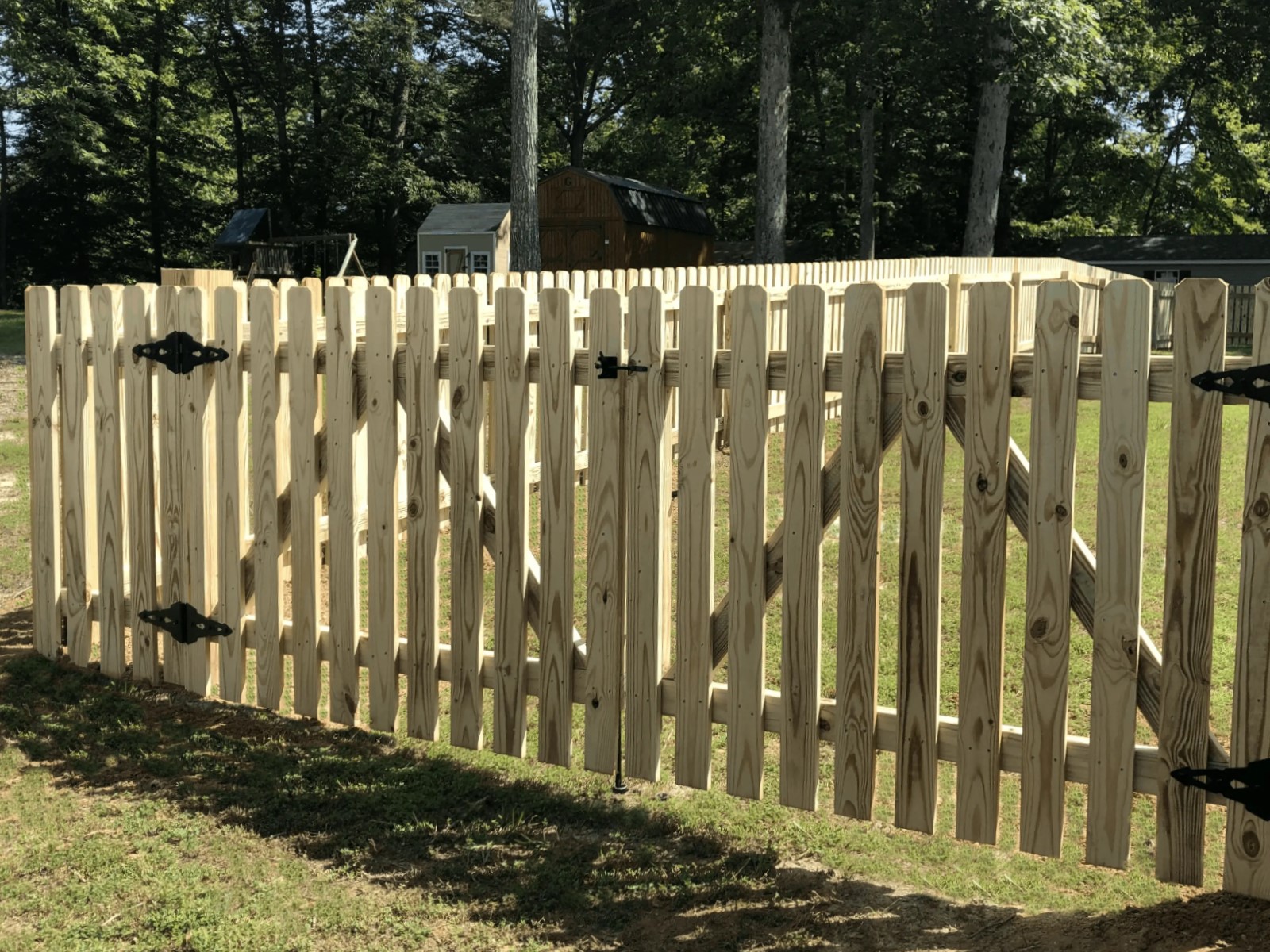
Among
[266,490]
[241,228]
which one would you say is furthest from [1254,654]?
[241,228]

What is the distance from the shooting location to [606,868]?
3.87 m

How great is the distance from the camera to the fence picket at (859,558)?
3650 mm

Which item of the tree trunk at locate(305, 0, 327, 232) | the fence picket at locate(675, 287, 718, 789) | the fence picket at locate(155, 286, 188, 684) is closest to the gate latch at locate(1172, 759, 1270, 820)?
the fence picket at locate(675, 287, 718, 789)

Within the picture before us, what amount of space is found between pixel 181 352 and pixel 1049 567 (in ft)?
11.0

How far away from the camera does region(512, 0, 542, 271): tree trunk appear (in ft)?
75.2

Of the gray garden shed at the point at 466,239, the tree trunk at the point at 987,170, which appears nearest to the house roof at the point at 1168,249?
the tree trunk at the point at 987,170

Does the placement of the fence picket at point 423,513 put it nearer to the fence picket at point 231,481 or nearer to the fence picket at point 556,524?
the fence picket at point 556,524

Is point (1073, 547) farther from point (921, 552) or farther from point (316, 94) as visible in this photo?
point (316, 94)

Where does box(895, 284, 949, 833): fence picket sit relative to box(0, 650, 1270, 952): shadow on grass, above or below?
above

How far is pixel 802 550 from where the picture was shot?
12.5 ft

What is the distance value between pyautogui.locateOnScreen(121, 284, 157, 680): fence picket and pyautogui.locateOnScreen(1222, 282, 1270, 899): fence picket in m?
3.97

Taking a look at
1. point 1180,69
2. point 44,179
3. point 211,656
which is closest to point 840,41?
point 1180,69

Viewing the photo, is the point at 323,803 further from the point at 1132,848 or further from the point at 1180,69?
the point at 1180,69

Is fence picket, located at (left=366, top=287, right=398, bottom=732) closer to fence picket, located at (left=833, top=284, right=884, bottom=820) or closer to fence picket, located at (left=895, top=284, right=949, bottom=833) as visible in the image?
fence picket, located at (left=833, top=284, right=884, bottom=820)
